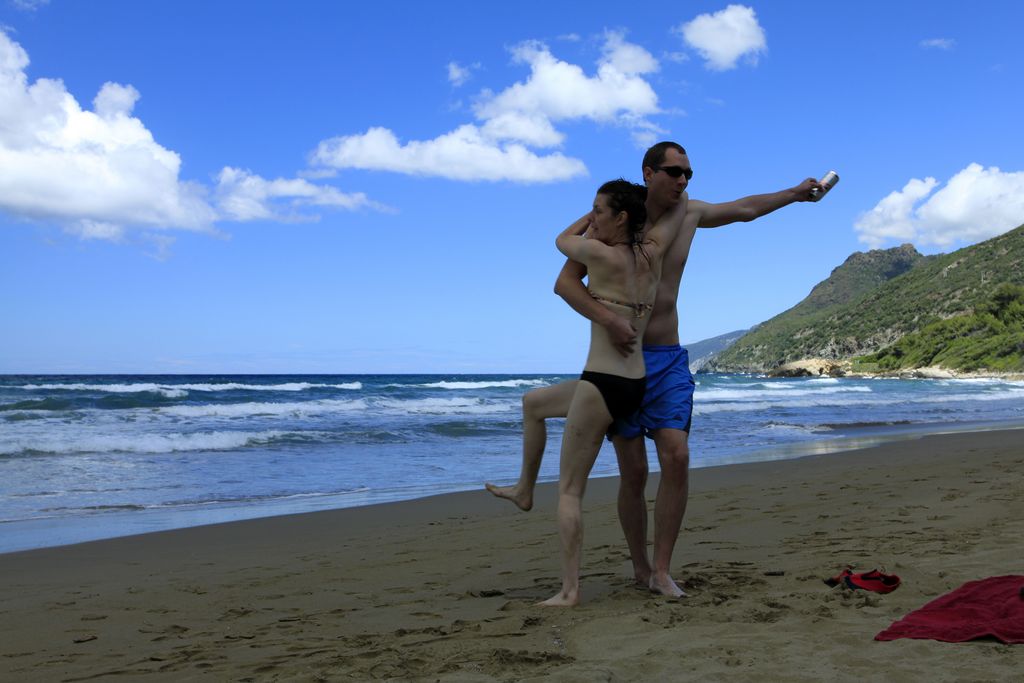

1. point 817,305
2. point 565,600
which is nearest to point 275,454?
point 565,600

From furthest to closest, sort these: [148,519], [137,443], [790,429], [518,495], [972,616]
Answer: [790,429]
[137,443]
[148,519]
[518,495]
[972,616]

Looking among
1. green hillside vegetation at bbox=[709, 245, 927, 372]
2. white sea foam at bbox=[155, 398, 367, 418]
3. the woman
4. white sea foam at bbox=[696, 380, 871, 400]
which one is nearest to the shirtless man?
the woman

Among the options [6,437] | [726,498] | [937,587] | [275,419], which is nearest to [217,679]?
[937,587]

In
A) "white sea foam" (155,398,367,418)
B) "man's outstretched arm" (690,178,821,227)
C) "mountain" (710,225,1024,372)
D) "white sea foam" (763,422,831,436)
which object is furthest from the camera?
"mountain" (710,225,1024,372)

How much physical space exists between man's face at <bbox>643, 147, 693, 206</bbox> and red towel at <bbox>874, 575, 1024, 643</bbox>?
6.49ft

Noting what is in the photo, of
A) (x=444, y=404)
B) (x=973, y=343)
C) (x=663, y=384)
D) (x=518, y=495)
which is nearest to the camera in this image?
(x=663, y=384)

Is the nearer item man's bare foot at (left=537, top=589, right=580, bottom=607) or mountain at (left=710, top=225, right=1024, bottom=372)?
man's bare foot at (left=537, top=589, right=580, bottom=607)

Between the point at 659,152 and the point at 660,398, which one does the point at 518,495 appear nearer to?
the point at 660,398

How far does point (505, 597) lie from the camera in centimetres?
423

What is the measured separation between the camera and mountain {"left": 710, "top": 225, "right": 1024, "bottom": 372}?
80438 millimetres

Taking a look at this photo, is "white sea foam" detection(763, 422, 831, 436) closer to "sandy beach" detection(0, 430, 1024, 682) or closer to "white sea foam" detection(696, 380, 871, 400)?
"sandy beach" detection(0, 430, 1024, 682)

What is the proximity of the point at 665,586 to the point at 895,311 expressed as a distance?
310 feet

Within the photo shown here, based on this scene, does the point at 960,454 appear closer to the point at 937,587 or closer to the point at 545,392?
the point at 937,587

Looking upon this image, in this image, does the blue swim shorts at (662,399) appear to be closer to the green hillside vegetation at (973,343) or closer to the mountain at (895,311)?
the green hillside vegetation at (973,343)
